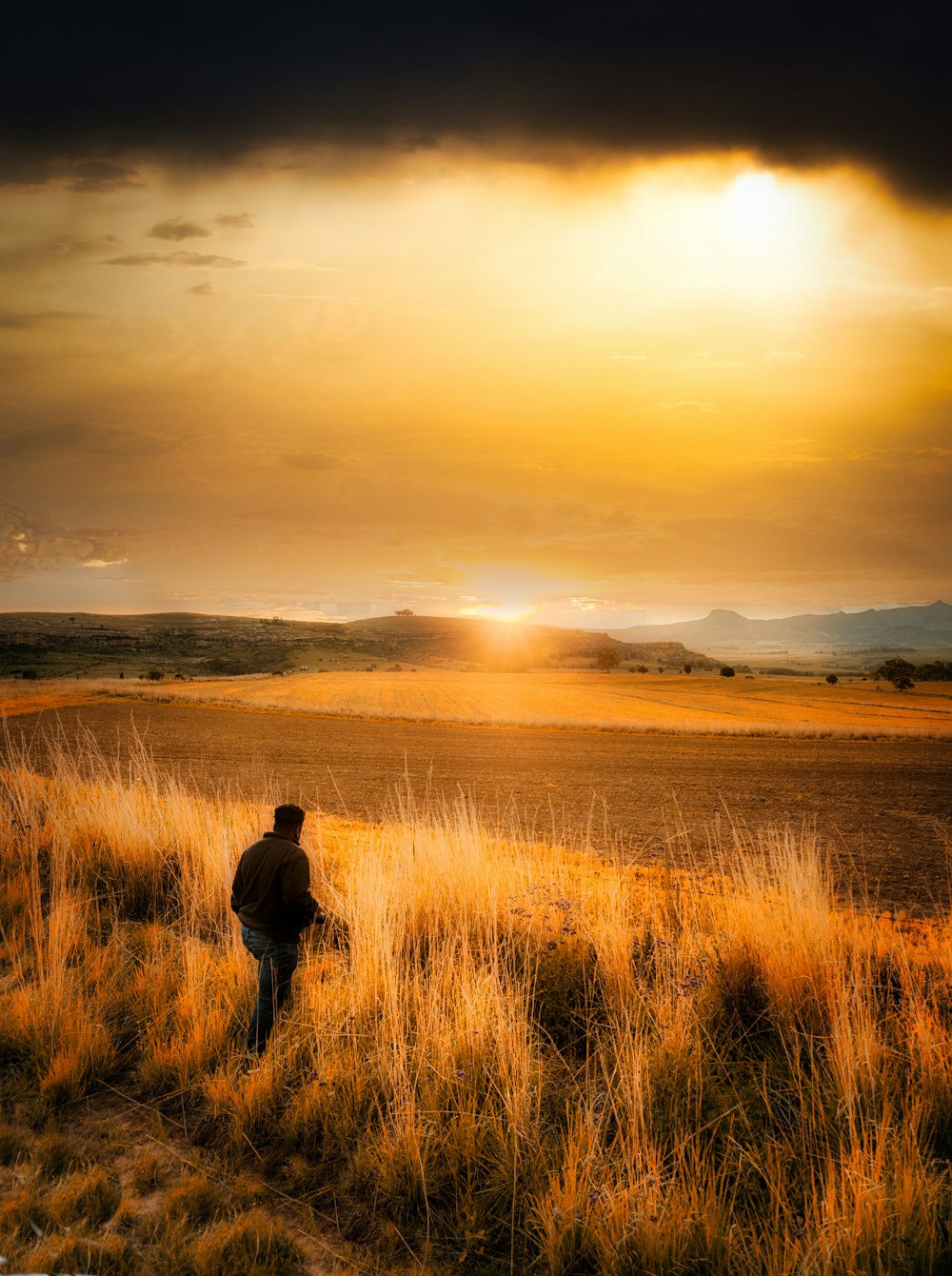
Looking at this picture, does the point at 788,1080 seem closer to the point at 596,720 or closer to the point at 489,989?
the point at 489,989

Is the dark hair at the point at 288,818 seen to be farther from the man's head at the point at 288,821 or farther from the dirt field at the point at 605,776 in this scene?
the dirt field at the point at 605,776

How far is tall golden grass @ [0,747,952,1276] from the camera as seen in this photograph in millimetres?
3408

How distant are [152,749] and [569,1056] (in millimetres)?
27481

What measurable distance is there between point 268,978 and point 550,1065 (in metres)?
2.11

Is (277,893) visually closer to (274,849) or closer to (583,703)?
(274,849)

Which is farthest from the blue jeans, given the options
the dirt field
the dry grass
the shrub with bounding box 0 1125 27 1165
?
the dry grass

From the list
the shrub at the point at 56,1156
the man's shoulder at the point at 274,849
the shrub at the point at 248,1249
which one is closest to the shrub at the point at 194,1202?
the shrub at the point at 248,1249

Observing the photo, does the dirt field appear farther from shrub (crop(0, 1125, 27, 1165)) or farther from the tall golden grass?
shrub (crop(0, 1125, 27, 1165))

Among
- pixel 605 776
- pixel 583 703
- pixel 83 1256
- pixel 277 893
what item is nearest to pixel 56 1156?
pixel 83 1256

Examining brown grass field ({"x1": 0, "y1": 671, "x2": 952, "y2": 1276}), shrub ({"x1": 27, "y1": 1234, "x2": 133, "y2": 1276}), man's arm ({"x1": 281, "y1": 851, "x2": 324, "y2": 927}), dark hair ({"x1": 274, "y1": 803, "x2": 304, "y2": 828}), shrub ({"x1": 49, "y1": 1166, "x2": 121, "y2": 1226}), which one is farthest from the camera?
dark hair ({"x1": 274, "y1": 803, "x2": 304, "y2": 828})

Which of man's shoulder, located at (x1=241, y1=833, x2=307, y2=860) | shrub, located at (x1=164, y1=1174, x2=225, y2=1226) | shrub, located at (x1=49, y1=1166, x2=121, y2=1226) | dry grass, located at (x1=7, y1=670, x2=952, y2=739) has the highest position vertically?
man's shoulder, located at (x1=241, y1=833, x2=307, y2=860)

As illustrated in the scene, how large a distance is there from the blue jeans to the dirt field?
6245mm

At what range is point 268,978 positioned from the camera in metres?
5.02

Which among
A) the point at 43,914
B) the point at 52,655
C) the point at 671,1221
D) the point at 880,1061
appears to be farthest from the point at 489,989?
the point at 52,655
